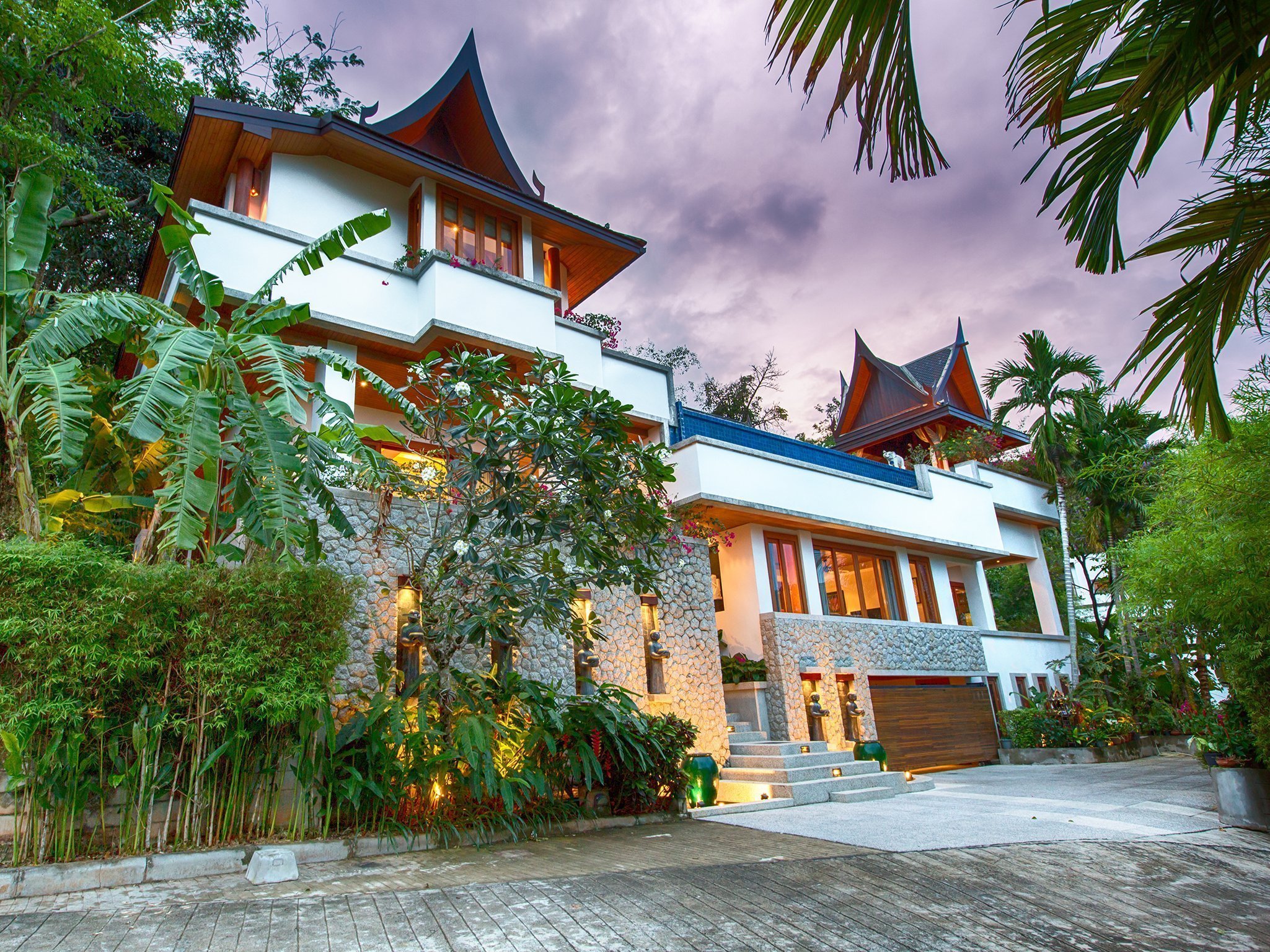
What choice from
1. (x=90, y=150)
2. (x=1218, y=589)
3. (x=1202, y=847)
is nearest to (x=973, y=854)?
(x=1202, y=847)

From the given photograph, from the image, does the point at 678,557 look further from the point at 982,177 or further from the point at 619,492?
the point at 982,177

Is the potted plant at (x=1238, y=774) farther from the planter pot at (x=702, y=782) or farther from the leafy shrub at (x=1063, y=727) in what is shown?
the leafy shrub at (x=1063, y=727)

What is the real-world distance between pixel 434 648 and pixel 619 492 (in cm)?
244

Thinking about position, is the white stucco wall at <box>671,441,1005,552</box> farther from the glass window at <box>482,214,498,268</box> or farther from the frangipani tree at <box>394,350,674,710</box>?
the glass window at <box>482,214,498,268</box>

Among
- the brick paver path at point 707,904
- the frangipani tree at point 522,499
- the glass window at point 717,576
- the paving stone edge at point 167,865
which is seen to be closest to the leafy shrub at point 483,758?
the paving stone edge at point 167,865

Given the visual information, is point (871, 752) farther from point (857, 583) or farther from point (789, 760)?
point (857, 583)

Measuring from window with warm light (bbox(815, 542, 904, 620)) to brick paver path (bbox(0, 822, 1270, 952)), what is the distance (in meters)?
8.14

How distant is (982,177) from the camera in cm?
306

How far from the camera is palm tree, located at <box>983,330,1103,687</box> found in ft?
53.3

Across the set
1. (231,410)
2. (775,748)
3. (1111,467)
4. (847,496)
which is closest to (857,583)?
(847,496)

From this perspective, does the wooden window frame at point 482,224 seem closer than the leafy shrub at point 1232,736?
No

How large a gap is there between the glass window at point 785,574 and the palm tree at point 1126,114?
10318 mm

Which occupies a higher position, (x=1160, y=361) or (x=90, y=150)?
(x=90, y=150)

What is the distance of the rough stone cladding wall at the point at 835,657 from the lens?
471 inches
